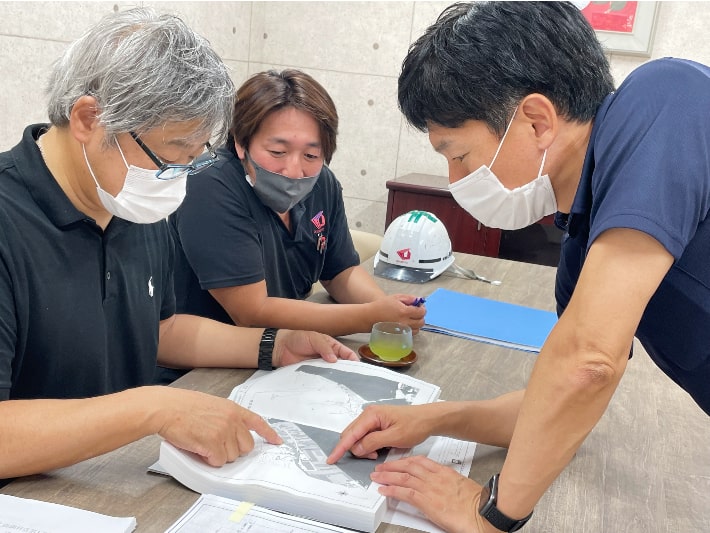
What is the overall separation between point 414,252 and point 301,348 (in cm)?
85

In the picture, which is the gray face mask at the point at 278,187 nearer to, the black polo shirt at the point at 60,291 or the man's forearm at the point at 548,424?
the black polo shirt at the point at 60,291

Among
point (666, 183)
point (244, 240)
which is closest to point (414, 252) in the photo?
point (244, 240)

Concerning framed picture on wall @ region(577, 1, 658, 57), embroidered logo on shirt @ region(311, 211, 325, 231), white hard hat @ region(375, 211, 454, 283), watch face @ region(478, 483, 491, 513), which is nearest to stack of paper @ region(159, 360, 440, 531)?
watch face @ region(478, 483, 491, 513)

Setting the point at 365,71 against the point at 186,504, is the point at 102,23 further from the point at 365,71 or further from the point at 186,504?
the point at 365,71

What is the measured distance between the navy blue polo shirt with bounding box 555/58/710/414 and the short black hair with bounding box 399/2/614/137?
0.19 ft

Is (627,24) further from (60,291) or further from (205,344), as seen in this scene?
(60,291)

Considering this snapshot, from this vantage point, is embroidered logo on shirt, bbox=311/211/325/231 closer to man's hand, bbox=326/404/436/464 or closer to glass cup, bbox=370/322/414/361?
glass cup, bbox=370/322/414/361

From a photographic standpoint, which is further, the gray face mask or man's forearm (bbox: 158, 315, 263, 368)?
the gray face mask

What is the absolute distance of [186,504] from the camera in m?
0.93

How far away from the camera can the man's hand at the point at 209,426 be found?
992 mm

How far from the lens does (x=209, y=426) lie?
1008 millimetres

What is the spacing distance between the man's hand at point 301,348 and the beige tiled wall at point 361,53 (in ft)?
8.46

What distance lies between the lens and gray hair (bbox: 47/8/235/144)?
1.11 m

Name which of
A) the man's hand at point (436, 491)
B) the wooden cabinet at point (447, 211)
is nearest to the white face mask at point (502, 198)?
the man's hand at point (436, 491)
